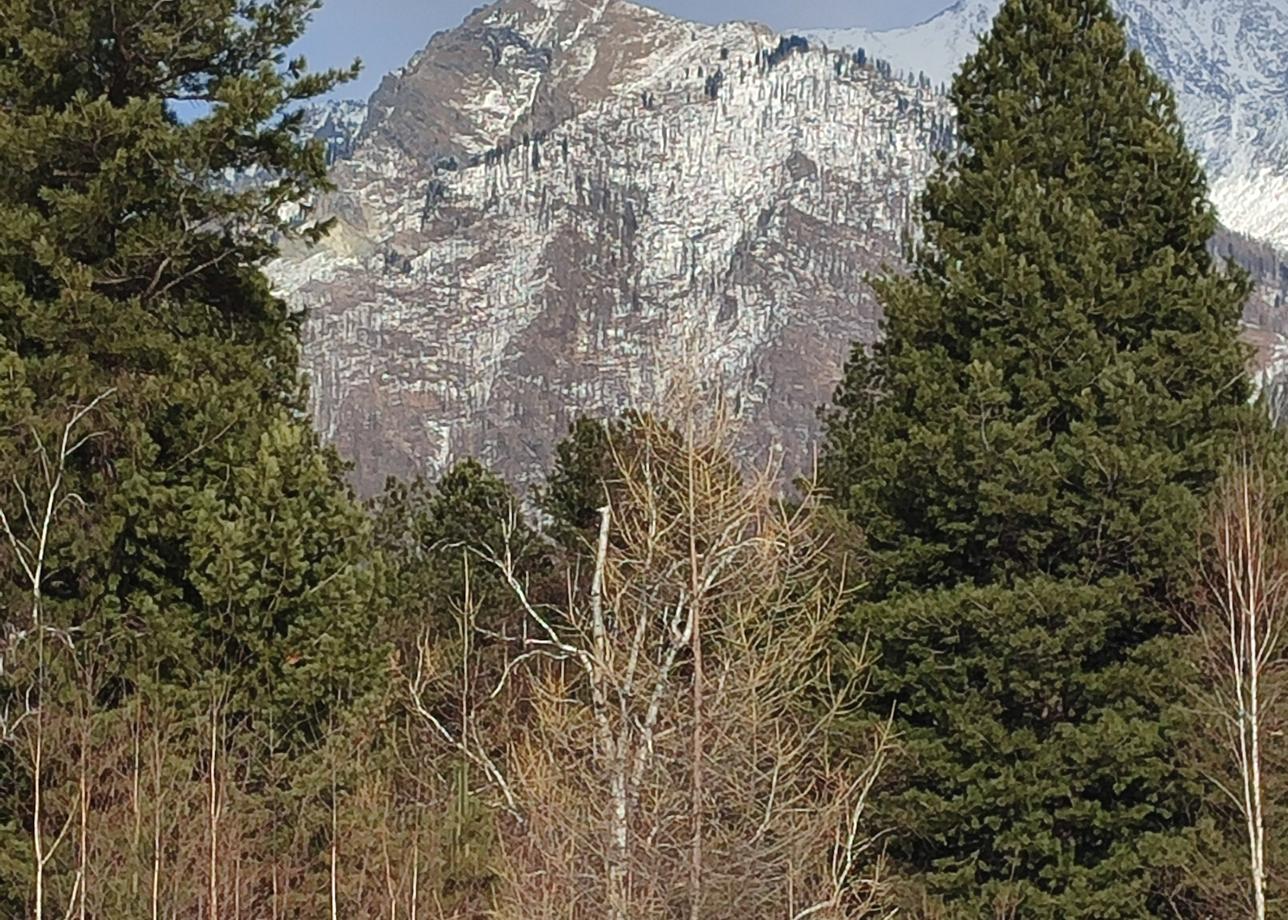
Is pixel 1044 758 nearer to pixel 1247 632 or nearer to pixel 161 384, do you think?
pixel 1247 632

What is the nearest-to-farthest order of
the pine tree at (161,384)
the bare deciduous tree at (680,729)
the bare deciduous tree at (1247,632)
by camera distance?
1. the bare deciduous tree at (680,729)
2. the pine tree at (161,384)
3. the bare deciduous tree at (1247,632)

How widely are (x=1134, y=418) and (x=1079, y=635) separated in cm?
210

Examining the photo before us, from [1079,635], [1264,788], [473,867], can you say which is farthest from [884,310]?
[473,867]

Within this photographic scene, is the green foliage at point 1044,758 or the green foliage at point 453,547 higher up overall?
the green foliage at point 453,547

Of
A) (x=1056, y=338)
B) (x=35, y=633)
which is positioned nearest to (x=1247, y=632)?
(x=1056, y=338)

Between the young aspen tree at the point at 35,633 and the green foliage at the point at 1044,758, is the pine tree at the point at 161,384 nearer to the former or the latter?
the young aspen tree at the point at 35,633

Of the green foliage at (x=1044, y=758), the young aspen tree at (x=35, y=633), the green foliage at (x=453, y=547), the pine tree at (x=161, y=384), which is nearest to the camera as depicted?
the young aspen tree at (x=35, y=633)

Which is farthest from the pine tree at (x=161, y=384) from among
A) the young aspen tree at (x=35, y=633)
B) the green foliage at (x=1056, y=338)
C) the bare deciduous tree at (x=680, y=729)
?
the green foliage at (x=1056, y=338)

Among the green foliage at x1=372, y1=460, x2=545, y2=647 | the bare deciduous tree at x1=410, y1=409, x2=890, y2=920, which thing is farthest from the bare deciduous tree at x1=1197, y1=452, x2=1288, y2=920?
the green foliage at x1=372, y1=460, x2=545, y2=647

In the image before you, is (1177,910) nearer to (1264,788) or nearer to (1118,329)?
(1264,788)

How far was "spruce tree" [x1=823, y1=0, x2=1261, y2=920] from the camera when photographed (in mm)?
14438

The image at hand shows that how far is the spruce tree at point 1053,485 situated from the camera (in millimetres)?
14438

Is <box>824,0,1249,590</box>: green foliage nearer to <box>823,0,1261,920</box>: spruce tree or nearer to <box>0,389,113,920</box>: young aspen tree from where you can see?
<box>823,0,1261,920</box>: spruce tree

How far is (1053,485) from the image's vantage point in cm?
1491
